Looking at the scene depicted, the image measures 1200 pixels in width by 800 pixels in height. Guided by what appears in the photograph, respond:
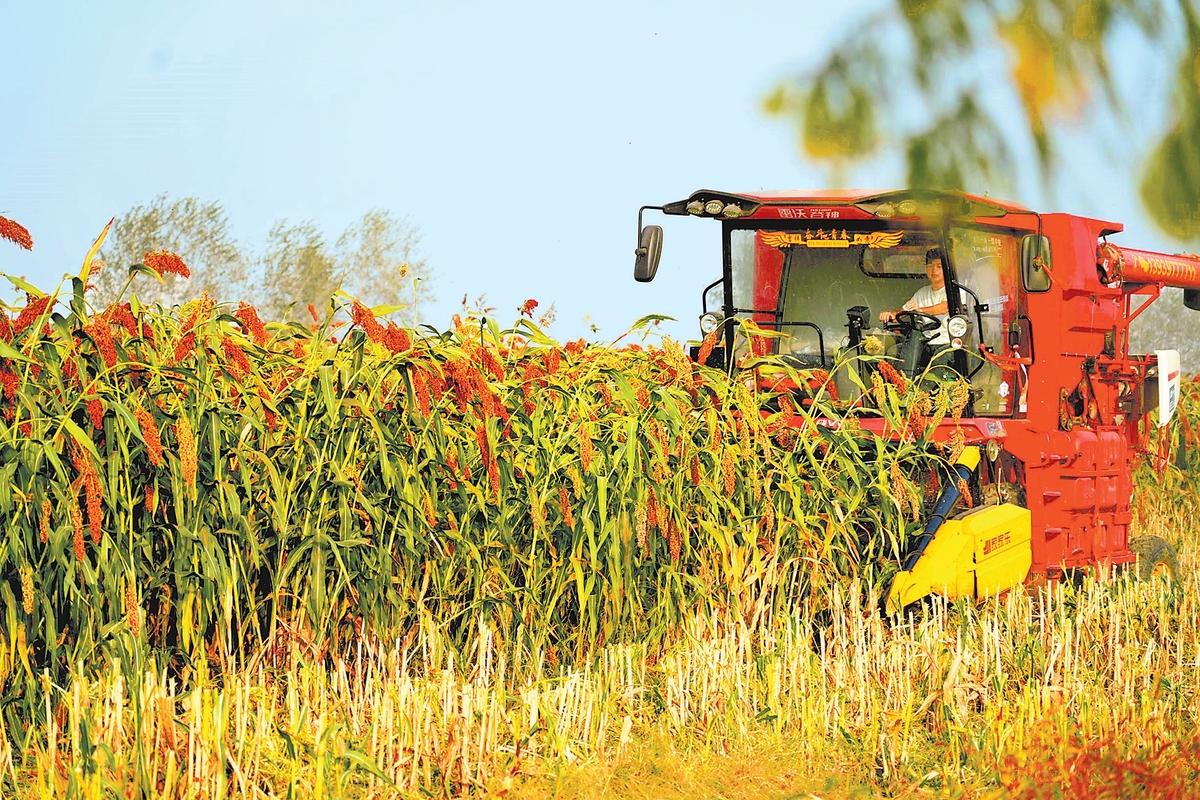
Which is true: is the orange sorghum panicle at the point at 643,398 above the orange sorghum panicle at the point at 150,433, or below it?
above

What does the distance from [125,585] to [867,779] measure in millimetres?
2062

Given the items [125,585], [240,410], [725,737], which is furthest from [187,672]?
[725,737]

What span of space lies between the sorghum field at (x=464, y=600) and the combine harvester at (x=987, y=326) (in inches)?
42.9

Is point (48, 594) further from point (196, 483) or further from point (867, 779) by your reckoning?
point (867, 779)

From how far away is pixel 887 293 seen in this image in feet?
21.8

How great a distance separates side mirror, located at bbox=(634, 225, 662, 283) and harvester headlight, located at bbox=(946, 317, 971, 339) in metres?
1.38

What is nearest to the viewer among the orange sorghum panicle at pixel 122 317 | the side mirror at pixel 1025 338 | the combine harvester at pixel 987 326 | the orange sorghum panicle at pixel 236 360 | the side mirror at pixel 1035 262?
the orange sorghum panicle at pixel 122 317

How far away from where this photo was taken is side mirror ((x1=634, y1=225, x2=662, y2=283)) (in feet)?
20.0

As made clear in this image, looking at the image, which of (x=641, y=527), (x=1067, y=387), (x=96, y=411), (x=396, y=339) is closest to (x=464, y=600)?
(x=641, y=527)

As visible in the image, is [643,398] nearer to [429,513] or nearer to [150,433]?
[429,513]

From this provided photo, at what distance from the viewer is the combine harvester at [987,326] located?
598cm

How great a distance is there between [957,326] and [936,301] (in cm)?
29

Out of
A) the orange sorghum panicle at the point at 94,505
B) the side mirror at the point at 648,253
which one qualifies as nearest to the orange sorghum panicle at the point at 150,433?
the orange sorghum panicle at the point at 94,505

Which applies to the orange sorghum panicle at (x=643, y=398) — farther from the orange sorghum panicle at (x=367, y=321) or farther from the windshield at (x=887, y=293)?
the windshield at (x=887, y=293)
